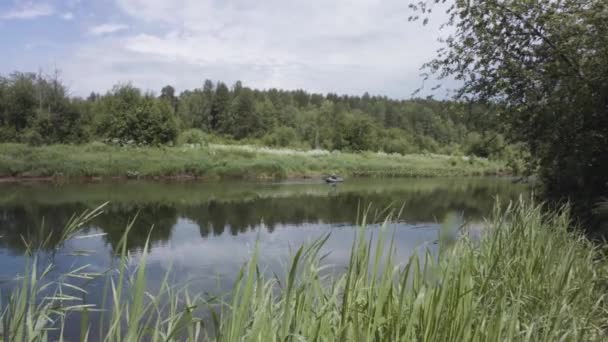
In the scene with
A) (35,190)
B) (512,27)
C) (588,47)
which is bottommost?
(35,190)

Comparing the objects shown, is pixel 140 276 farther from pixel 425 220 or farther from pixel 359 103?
pixel 359 103

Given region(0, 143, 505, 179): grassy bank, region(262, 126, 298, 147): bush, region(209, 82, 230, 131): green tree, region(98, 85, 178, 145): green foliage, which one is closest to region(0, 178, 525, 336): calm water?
region(0, 143, 505, 179): grassy bank

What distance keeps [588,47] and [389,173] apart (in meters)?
31.0

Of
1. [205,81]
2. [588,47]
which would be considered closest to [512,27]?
[588,47]

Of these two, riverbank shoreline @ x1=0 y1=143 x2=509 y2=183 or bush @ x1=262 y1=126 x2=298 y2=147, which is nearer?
riverbank shoreline @ x1=0 y1=143 x2=509 y2=183

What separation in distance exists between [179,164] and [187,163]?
0.47 m

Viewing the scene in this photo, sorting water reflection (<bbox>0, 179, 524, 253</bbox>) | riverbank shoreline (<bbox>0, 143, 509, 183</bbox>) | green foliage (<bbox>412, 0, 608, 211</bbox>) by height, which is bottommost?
water reflection (<bbox>0, 179, 524, 253</bbox>)

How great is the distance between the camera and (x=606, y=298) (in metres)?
3.44

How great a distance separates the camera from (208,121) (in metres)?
64.3

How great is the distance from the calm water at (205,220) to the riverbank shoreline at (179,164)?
2.30m

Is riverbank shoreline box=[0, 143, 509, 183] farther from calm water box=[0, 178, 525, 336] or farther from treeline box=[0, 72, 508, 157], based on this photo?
treeline box=[0, 72, 508, 157]

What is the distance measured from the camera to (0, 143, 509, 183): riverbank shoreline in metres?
23.0

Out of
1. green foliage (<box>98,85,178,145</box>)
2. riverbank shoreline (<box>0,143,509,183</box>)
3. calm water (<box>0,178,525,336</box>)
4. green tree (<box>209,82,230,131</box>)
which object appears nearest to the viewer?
calm water (<box>0,178,525,336</box>)

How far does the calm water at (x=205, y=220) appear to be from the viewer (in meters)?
8.37
